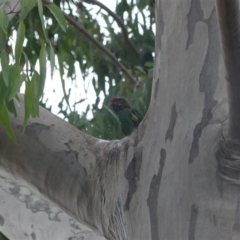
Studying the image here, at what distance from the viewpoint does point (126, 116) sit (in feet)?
4.28

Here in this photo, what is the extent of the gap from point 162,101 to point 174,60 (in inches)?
2.6

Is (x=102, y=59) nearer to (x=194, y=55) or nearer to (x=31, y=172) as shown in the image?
(x=31, y=172)

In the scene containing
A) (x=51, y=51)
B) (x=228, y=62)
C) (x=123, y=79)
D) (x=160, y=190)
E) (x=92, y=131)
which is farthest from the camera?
(x=123, y=79)

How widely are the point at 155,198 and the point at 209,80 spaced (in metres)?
0.18

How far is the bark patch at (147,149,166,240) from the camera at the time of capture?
3.08 ft

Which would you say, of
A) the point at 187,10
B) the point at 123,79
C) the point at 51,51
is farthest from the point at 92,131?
the point at 187,10

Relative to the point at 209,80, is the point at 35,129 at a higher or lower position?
lower

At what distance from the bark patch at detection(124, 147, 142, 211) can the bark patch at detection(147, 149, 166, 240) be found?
4cm

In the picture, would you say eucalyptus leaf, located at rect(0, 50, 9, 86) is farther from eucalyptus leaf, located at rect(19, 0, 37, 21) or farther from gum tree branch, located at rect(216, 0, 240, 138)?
gum tree branch, located at rect(216, 0, 240, 138)

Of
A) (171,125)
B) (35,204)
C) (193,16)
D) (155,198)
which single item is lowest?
(35,204)

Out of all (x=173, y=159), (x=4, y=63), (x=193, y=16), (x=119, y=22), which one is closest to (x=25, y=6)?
(x=4, y=63)

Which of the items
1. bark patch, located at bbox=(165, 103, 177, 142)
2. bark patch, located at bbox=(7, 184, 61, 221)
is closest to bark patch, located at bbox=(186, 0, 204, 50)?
bark patch, located at bbox=(165, 103, 177, 142)

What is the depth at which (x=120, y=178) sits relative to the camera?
104 cm

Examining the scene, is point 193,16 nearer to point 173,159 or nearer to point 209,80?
point 209,80
